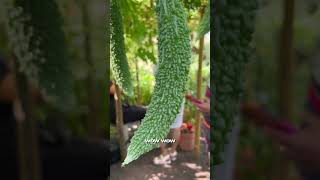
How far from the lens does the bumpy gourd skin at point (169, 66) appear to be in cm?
45

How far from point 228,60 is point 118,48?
175 mm

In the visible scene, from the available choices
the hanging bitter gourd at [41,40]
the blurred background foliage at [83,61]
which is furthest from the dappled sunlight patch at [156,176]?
the hanging bitter gourd at [41,40]

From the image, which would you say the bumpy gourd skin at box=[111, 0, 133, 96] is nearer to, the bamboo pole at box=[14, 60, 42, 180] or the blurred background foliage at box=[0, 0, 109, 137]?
the blurred background foliage at box=[0, 0, 109, 137]

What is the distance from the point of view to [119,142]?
704mm

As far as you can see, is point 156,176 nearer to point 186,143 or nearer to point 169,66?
point 186,143

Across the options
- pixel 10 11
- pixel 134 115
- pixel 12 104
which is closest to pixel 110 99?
pixel 134 115

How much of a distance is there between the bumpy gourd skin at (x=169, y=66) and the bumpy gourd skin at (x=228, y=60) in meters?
0.04

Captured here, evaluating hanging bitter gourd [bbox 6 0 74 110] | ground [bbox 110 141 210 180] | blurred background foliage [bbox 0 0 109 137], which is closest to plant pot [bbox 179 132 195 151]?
ground [bbox 110 141 210 180]

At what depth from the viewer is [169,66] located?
46 cm

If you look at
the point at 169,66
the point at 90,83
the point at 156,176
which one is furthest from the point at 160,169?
the point at 169,66

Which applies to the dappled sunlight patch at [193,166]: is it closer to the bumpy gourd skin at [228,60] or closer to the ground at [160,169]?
the ground at [160,169]

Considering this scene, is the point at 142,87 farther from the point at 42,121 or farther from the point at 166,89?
the point at 166,89

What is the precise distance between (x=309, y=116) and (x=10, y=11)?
51 centimetres

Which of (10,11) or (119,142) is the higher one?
(10,11)
